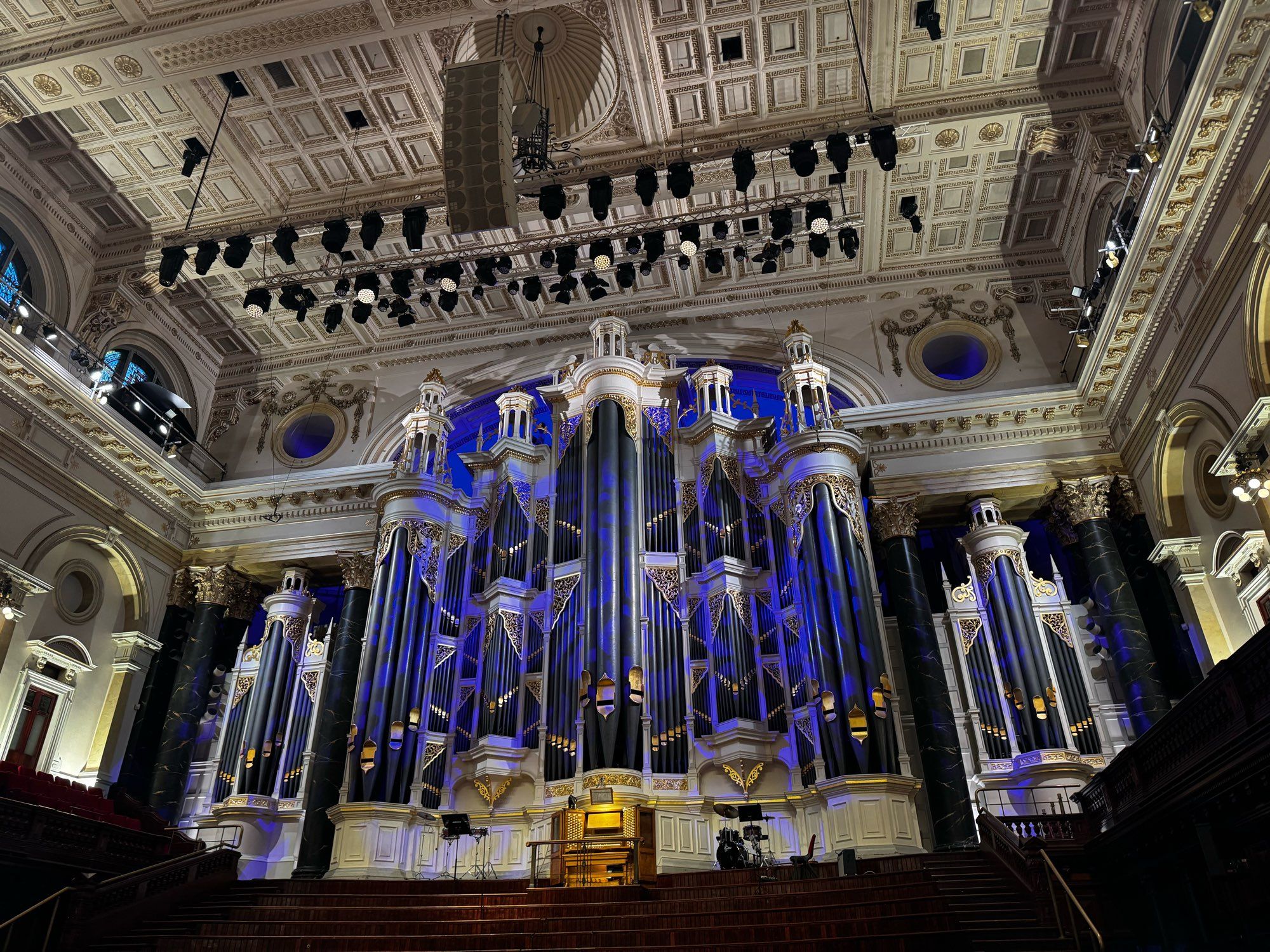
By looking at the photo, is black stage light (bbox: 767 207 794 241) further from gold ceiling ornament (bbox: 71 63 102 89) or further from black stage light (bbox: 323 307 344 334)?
gold ceiling ornament (bbox: 71 63 102 89)

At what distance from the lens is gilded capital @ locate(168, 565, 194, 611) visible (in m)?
16.4

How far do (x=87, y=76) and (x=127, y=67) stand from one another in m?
0.62

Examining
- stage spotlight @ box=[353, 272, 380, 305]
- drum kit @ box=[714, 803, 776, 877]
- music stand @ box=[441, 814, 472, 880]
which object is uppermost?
stage spotlight @ box=[353, 272, 380, 305]

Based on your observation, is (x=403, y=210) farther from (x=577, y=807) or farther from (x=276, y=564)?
(x=577, y=807)

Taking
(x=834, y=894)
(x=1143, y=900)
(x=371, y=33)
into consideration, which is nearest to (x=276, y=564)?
(x=371, y=33)

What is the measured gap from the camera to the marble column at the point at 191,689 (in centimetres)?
1462

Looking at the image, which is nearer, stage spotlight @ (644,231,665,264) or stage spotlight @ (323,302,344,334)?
stage spotlight @ (644,231,665,264)

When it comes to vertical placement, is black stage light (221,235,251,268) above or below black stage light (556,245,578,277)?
below

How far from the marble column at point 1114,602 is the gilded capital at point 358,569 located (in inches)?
429

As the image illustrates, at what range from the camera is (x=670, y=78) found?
1427 cm

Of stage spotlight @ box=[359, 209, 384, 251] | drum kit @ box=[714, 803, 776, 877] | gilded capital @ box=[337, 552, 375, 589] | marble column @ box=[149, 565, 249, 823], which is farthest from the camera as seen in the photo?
gilded capital @ box=[337, 552, 375, 589]

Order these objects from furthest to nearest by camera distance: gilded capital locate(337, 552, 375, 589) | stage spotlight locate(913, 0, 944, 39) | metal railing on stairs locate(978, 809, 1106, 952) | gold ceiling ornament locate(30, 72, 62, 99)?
gilded capital locate(337, 552, 375, 589), gold ceiling ornament locate(30, 72, 62, 99), stage spotlight locate(913, 0, 944, 39), metal railing on stairs locate(978, 809, 1106, 952)

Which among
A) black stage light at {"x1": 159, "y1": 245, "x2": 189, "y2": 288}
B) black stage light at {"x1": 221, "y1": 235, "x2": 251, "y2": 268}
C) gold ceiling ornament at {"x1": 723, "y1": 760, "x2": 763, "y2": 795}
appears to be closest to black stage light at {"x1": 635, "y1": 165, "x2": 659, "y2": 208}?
black stage light at {"x1": 221, "y1": 235, "x2": 251, "y2": 268}

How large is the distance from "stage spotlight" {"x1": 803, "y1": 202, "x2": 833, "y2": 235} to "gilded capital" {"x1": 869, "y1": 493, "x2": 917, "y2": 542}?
427 centimetres
